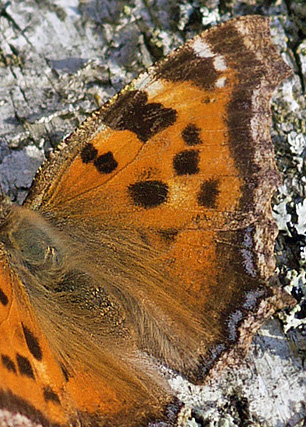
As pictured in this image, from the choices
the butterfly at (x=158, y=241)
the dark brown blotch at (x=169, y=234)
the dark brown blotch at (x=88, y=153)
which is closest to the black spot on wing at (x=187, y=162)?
the butterfly at (x=158, y=241)

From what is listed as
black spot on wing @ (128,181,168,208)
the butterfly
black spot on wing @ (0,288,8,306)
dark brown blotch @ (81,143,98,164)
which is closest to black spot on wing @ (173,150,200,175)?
the butterfly

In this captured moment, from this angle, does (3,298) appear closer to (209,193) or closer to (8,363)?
(8,363)

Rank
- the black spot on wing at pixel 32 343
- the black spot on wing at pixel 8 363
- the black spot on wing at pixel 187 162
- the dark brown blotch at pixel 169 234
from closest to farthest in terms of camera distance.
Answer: the black spot on wing at pixel 8 363, the black spot on wing at pixel 32 343, the black spot on wing at pixel 187 162, the dark brown blotch at pixel 169 234

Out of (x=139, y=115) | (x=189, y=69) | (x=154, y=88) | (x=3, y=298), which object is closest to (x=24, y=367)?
(x=3, y=298)

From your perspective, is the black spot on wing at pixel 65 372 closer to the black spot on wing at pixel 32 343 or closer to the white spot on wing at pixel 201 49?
the black spot on wing at pixel 32 343

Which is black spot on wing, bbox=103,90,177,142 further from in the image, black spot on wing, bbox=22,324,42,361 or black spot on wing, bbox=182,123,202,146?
black spot on wing, bbox=22,324,42,361

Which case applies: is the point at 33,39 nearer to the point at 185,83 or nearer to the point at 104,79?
the point at 104,79
